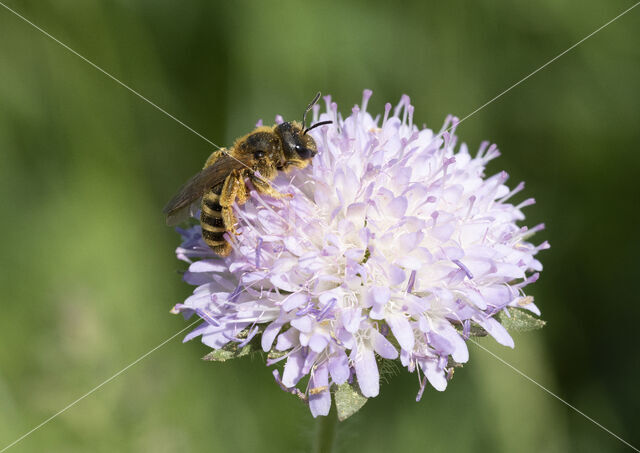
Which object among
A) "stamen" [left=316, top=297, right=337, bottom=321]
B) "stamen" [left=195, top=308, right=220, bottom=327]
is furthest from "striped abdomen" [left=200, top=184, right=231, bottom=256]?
"stamen" [left=316, top=297, right=337, bottom=321]

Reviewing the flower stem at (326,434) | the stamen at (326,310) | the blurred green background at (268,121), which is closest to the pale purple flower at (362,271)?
the stamen at (326,310)

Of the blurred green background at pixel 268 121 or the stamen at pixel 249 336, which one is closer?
the stamen at pixel 249 336

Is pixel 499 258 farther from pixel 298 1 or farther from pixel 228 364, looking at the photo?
pixel 298 1

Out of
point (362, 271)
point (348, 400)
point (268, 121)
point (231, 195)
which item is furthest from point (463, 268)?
point (268, 121)

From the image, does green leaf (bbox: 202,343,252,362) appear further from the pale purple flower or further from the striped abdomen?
the striped abdomen

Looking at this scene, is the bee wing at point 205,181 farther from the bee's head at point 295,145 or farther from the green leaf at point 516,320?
the green leaf at point 516,320

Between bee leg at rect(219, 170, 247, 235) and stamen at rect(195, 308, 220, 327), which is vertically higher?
bee leg at rect(219, 170, 247, 235)

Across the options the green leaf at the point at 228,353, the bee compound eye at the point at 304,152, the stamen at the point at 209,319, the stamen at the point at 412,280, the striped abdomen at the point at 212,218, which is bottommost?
the stamen at the point at 412,280
